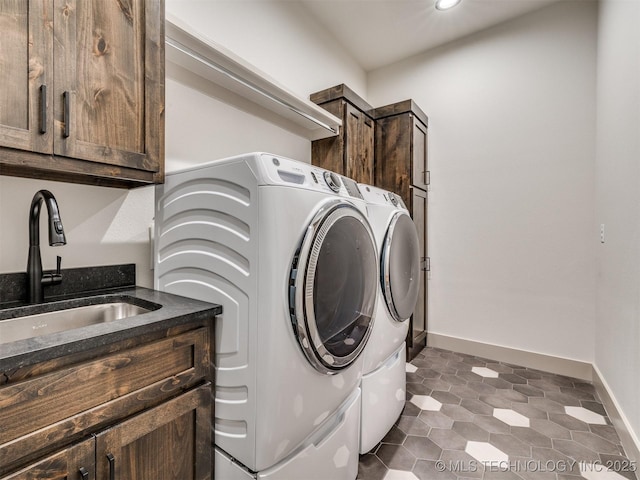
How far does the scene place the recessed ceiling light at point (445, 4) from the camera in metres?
2.43

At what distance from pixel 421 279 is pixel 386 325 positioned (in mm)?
1515

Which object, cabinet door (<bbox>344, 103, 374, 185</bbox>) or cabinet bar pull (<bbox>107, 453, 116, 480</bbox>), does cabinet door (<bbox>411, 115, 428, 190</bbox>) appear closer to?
cabinet door (<bbox>344, 103, 374, 185</bbox>)

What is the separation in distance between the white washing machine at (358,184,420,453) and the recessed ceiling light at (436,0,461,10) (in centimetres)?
178

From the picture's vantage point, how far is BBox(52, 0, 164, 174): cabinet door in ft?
3.09

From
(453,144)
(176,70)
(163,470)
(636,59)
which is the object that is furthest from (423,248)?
(163,470)

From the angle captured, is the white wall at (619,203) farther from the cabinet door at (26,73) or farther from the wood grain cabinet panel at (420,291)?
the cabinet door at (26,73)

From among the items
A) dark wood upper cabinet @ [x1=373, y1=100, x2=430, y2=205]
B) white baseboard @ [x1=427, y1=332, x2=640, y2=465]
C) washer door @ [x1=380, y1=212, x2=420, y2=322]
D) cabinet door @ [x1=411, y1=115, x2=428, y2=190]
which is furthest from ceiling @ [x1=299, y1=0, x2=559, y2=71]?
white baseboard @ [x1=427, y1=332, x2=640, y2=465]

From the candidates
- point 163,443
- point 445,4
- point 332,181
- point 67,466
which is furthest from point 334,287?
point 445,4

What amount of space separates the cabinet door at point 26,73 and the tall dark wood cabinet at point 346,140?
1.83 m

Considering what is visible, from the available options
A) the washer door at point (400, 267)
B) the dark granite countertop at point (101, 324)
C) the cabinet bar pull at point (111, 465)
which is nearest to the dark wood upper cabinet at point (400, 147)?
the washer door at point (400, 267)

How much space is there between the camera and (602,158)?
220 centimetres

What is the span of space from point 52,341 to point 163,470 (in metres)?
0.52

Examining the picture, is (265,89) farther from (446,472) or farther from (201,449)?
(446,472)

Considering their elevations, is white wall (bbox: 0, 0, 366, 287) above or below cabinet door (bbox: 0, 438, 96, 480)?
above
